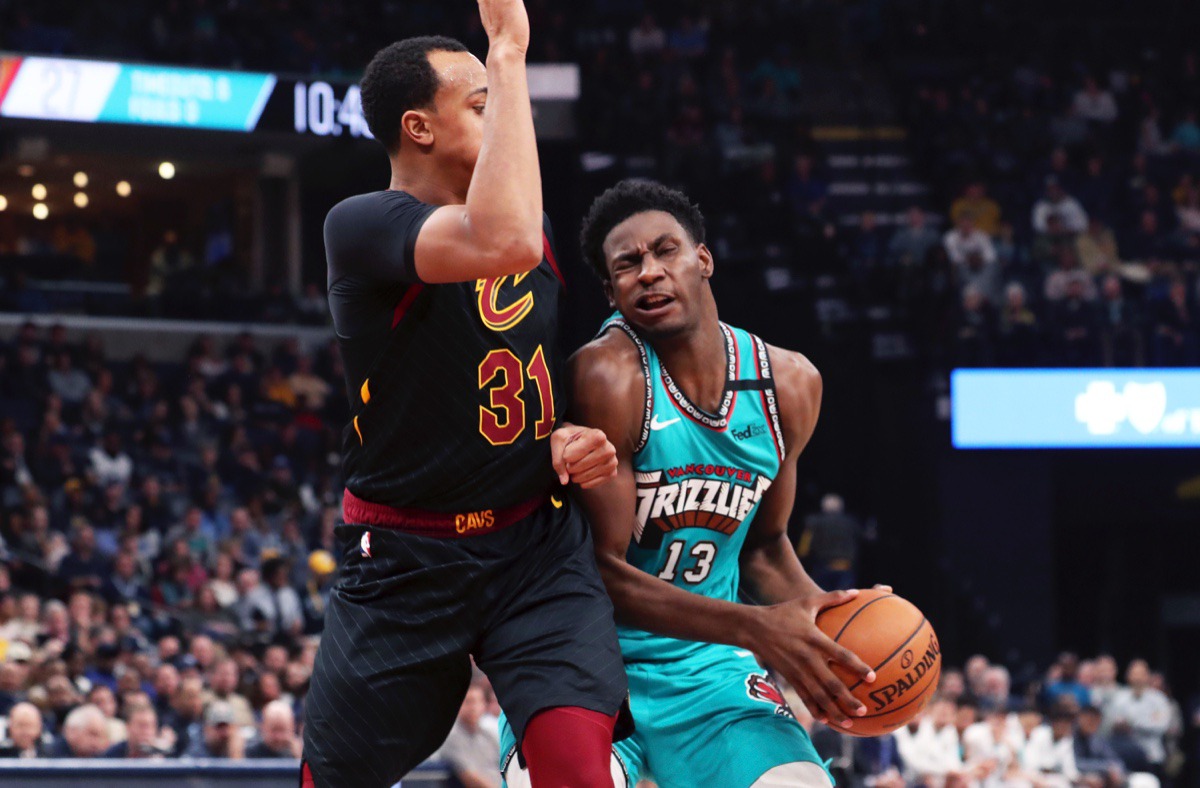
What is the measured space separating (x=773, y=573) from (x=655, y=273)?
0.88m

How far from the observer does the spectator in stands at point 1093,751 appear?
1207 cm

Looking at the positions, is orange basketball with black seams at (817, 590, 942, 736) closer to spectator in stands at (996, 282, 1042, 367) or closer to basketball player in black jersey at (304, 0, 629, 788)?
basketball player in black jersey at (304, 0, 629, 788)

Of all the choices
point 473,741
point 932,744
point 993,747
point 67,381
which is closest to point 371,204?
point 473,741

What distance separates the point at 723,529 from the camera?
392cm

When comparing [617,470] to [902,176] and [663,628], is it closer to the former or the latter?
[663,628]

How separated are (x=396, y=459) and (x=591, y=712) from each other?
0.66 meters

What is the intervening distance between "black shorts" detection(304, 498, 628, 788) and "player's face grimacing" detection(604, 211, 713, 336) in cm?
66

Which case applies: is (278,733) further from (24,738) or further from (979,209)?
(979,209)

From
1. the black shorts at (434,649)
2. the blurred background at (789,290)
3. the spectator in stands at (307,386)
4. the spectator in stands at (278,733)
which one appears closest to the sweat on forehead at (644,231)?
the black shorts at (434,649)

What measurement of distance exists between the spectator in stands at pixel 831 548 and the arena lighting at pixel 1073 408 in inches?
80.3

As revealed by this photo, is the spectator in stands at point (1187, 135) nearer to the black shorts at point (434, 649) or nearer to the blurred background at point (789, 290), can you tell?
the blurred background at point (789, 290)

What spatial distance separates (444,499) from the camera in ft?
11.2

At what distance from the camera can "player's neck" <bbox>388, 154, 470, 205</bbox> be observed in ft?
11.2

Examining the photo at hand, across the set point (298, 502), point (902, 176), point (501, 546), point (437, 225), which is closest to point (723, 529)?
point (501, 546)
